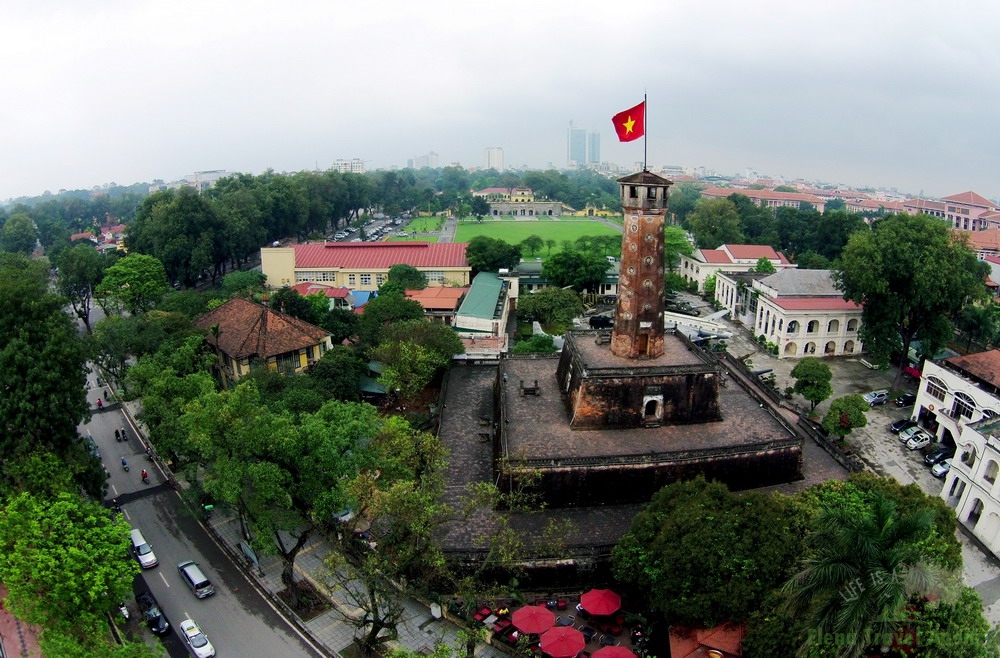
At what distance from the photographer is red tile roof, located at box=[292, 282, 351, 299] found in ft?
167

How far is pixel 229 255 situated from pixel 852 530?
54579 millimetres

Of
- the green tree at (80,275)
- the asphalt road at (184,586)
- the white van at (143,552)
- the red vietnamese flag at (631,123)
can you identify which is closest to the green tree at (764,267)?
the red vietnamese flag at (631,123)

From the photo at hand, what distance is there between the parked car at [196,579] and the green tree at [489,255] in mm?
37531

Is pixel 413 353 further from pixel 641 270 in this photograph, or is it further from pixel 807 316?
pixel 807 316

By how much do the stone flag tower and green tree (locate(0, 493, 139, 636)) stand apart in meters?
18.7

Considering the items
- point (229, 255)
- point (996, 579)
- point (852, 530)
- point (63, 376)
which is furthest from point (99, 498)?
point (229, 255)

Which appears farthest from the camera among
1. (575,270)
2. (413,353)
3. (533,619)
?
(575,270)

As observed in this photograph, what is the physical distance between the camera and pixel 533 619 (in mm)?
18250

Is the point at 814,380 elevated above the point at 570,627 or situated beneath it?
elevated above

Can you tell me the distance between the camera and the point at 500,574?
2045cm

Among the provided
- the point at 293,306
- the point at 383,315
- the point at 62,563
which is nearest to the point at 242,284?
the point at 293,306

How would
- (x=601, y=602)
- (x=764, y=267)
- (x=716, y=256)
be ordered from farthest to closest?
(x=716, y=256) → (x=764, y=267) → (x=601, y=602)

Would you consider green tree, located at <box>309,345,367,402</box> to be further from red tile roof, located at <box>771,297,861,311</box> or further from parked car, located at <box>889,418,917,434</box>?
red tile roof, located at <box>771,297,861,311</box>

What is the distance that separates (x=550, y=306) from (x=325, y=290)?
59.0 ft
